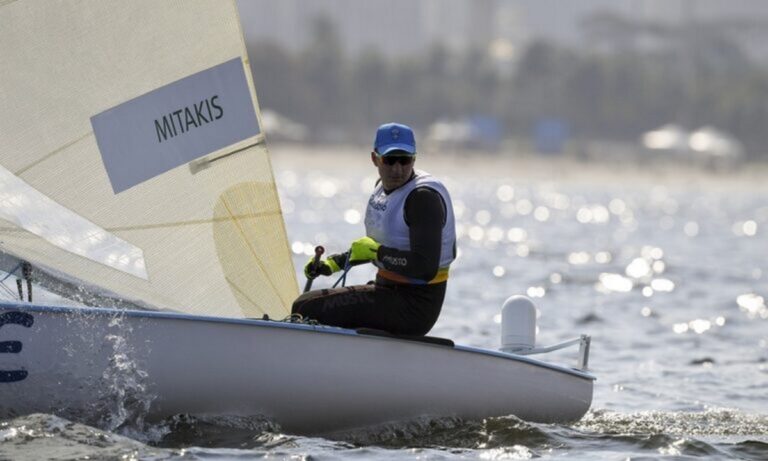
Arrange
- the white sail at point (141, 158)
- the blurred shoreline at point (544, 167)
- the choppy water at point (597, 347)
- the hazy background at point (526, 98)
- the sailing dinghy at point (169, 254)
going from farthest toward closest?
the hazy background at point (526, 98) < the blurred shoreline at point (544, 167) < the white sail at point (141, 158) < the choppy water at point (597, 347) < the sailing dinghy at point (169, 254)


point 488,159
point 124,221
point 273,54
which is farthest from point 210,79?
point 273,54

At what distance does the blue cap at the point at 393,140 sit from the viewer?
232 inches

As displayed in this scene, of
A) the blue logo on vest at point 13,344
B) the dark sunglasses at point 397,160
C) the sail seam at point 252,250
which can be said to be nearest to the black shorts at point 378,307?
the sail seam at point 252,250

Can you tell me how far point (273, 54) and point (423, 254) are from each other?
260ft

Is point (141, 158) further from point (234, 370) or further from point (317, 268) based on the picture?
point (234, 370)

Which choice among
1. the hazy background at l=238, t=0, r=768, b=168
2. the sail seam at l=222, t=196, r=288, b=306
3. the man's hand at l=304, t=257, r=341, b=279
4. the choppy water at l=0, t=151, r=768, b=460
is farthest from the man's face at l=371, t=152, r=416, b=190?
the hazy background at l=238, t=0, r=768, b=168

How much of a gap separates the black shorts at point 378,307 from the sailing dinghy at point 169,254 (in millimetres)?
112

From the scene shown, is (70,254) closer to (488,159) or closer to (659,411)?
(659,411)

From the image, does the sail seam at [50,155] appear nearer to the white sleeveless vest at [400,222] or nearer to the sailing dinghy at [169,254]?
the sailing dinghy at [169,254]

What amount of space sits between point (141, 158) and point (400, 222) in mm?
1112

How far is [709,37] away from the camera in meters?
119

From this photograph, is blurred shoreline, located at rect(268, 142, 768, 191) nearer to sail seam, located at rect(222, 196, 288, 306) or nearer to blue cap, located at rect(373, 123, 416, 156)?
sail seam, located at rect(222, 196, 288, 306)

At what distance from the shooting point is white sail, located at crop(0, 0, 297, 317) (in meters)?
6.04

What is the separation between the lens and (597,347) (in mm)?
9977
